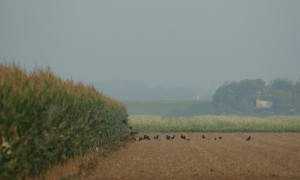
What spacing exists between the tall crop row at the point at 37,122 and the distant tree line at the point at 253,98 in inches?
5356

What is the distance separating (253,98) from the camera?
16062cm

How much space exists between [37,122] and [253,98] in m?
151

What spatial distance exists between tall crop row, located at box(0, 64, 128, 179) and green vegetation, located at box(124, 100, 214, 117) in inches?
6145

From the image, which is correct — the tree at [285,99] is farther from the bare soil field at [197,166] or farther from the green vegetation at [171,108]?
the bare soil field at [197,166]

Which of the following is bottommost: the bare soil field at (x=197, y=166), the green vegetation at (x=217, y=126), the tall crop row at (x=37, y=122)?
the bare soil field at (x=197, y=166)

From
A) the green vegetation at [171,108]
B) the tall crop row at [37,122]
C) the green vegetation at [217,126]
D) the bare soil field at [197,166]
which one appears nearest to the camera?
the tall crop row at [37,122]

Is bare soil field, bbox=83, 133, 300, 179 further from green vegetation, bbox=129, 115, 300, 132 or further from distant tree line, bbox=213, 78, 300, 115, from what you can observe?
distant tree line, bbox=213, 78, 300, 115

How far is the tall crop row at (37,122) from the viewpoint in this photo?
1161cm

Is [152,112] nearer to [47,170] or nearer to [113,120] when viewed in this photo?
[113,120]

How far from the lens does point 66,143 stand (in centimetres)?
1730

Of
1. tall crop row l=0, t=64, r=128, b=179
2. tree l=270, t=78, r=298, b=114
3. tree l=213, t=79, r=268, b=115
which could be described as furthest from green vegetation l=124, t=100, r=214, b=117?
tall crop row l=0, t=64, r=128, b=179

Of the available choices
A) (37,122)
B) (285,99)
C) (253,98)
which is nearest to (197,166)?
(37,122)

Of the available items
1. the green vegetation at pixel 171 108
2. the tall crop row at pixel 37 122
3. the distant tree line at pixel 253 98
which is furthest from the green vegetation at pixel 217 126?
the green vegetation at pixel 171 108

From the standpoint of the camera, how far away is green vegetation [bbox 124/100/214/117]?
577 feet
